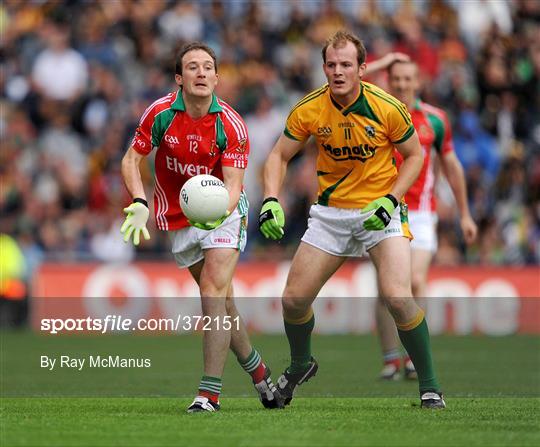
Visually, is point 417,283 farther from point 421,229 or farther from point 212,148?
point 212,148

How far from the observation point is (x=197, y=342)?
18625 mm

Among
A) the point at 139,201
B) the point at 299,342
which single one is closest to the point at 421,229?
the point at 299,342

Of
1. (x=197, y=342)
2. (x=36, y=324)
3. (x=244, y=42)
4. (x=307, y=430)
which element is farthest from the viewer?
(x=244, y=42)

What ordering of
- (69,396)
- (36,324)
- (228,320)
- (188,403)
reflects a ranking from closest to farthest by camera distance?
1. (228,320)
2. (188,403)
3. (69,396)
4. (36,324)

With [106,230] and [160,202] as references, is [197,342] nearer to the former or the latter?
[106,230]

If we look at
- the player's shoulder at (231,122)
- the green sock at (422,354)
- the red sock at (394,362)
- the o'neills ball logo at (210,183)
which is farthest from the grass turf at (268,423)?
the red sock at (394,362)

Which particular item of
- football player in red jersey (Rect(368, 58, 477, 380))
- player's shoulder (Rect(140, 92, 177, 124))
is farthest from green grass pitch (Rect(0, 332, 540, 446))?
player's shoulder (Rect(140, 92, 177, 124))

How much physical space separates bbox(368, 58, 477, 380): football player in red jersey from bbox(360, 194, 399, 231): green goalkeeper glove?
3542 mm

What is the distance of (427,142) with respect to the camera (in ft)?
43.9

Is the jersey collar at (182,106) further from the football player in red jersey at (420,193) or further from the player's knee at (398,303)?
the football player in red jersey at (420,193)

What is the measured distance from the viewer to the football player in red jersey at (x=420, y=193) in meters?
13.2

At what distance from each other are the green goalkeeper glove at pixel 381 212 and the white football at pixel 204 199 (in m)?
1.03

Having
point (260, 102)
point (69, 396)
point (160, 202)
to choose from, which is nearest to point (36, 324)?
point (260, 102)

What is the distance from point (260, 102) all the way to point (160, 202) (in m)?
11.6
